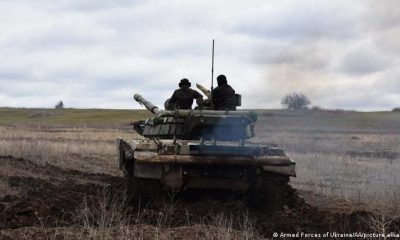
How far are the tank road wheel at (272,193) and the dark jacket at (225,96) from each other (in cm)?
236

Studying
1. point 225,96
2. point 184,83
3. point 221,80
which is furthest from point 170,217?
point 184,83

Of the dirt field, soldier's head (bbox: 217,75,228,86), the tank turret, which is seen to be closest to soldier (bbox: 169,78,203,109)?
the tank turret

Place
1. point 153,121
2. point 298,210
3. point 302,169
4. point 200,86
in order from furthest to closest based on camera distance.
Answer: point 302,169 < point 200,86 < point 153,121 < point 298,210

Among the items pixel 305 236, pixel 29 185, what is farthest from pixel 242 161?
pixel 29 185

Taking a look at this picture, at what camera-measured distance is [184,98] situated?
14.1 meters

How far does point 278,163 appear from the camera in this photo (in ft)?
37.8

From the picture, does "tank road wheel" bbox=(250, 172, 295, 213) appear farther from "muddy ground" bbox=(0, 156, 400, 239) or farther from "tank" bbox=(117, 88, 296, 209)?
"muddy ground" bbox=(0, 156, 400, 239)

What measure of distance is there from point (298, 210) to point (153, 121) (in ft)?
13.6

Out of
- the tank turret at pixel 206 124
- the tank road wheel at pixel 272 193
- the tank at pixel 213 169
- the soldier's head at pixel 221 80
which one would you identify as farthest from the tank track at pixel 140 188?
the soldier's head at pixel 221 80

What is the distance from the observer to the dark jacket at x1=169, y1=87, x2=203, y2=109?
14.2m

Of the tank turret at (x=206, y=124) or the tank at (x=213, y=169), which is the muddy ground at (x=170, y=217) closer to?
the tank at (x=213, y=169)

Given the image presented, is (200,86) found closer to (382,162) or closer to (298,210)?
(298,210)

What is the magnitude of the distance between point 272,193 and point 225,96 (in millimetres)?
2554

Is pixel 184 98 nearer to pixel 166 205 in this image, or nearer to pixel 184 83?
pixel 184 83
